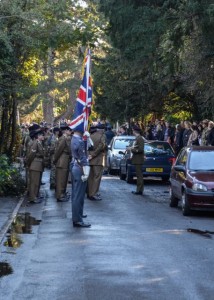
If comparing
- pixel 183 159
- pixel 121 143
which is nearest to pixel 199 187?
pixel 183 159

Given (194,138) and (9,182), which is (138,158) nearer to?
(9,182)

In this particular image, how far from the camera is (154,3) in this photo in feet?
77.6

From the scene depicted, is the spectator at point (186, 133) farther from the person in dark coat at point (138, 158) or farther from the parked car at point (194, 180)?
the parked car at point (194, 180)

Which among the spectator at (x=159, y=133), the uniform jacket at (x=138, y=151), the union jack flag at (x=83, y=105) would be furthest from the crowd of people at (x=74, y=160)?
the spectator at (x=159, y=133)

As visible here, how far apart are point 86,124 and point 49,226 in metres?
2.07

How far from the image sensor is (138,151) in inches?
862

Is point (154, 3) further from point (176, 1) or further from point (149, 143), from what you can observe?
point (149, 143)

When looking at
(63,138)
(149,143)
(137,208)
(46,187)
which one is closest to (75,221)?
(137,208)

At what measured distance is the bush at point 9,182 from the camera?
65.7ft

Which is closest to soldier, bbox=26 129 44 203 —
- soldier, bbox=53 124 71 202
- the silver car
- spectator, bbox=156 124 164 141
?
soldier, bbox=53 124 71 202

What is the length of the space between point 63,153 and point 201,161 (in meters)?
4.20

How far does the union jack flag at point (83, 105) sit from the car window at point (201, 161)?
11.3ft

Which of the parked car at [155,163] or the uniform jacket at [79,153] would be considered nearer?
the uniform jacket at [79,153]

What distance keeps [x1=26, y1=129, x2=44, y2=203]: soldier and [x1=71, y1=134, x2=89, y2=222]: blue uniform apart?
5.05m
